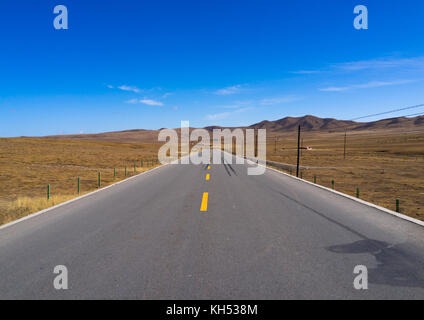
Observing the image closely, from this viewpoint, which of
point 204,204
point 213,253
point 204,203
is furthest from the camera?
point 204,203

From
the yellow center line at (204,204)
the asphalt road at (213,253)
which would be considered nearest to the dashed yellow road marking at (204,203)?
the yellow center line at (204,204)

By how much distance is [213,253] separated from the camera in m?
4.67

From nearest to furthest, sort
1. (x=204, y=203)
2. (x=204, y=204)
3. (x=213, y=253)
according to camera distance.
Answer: (x=213, y=253)
(x=204, y=204)
(x=204, y=203)

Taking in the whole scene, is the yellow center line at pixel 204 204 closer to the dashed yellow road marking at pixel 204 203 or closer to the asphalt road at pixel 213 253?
the dashed yellow road marking at pixel 204 203

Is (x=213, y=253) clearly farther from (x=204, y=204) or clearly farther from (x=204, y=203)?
(x=204, y=203)

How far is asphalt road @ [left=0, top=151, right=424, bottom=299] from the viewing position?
349cm

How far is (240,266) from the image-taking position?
4137mm

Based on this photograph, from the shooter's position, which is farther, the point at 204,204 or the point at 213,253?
the point at 204,204

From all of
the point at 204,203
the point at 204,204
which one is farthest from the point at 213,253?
the point at 204,203

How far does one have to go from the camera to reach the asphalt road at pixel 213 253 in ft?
11.5

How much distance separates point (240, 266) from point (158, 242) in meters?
1.92
